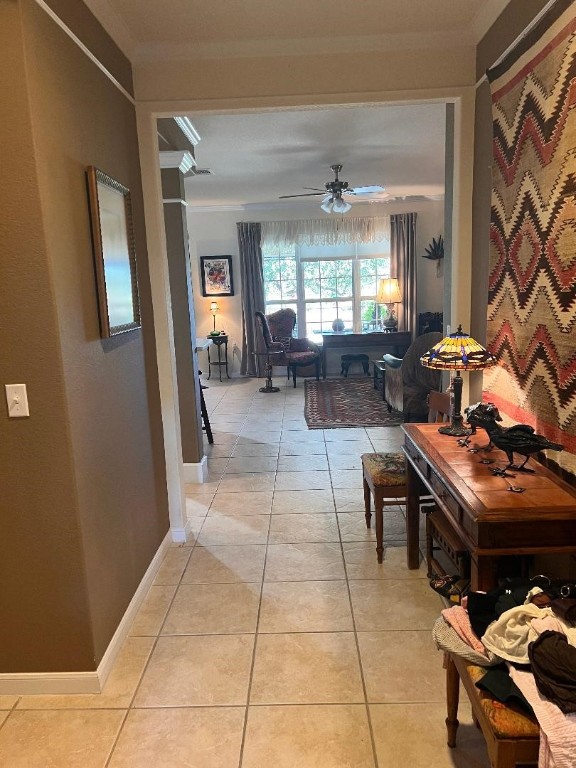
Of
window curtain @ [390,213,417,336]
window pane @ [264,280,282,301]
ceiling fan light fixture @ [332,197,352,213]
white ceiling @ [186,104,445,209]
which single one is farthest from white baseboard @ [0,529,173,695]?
window pane @ [264,280,282,301]

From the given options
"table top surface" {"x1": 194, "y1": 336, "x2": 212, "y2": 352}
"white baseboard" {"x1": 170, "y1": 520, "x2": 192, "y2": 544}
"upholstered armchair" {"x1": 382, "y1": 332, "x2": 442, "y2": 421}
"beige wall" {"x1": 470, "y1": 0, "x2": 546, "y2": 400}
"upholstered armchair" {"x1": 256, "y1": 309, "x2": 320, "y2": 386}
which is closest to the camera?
"beige wall" {"x1": 470, "y1": 0, "x2": 546, "y2": 400}

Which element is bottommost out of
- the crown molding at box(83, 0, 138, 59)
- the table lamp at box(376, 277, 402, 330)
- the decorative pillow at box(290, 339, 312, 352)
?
the decorative pillow at box(290, 339, 312, 352)

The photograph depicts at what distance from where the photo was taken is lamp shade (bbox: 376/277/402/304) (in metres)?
7.50

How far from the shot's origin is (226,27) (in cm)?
228

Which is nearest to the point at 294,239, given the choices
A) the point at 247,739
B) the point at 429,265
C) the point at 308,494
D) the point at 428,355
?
the point at 429,265

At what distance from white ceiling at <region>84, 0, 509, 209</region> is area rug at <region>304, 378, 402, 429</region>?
8.72 ft

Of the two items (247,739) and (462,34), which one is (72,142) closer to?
(462,34)

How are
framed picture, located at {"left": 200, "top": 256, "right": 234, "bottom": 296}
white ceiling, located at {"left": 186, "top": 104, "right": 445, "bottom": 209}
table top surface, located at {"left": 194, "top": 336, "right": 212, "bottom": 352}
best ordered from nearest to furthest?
white ceiling, located at {"left": 186, "top": 104, "right": 445, "bottom": 209} < table top surface, located at {"left": 194, "top": 336, "right": 212, "bottom": 352} < framed picture, located at {"left": 200, "top": 256, "right": 234, "bottom": 296}

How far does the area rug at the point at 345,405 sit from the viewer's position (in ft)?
17.9

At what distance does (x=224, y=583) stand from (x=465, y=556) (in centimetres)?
121

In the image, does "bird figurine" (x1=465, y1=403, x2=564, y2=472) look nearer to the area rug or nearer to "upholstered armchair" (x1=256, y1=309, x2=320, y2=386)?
the area rug

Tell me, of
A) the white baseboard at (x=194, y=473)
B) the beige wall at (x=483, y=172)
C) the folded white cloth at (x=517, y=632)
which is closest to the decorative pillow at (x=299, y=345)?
the white baseboard at (x=194, y=473)

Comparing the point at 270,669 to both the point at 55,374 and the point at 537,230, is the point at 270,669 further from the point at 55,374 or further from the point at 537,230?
the point at 537,230

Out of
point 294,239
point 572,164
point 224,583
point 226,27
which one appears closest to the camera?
point 572,164
